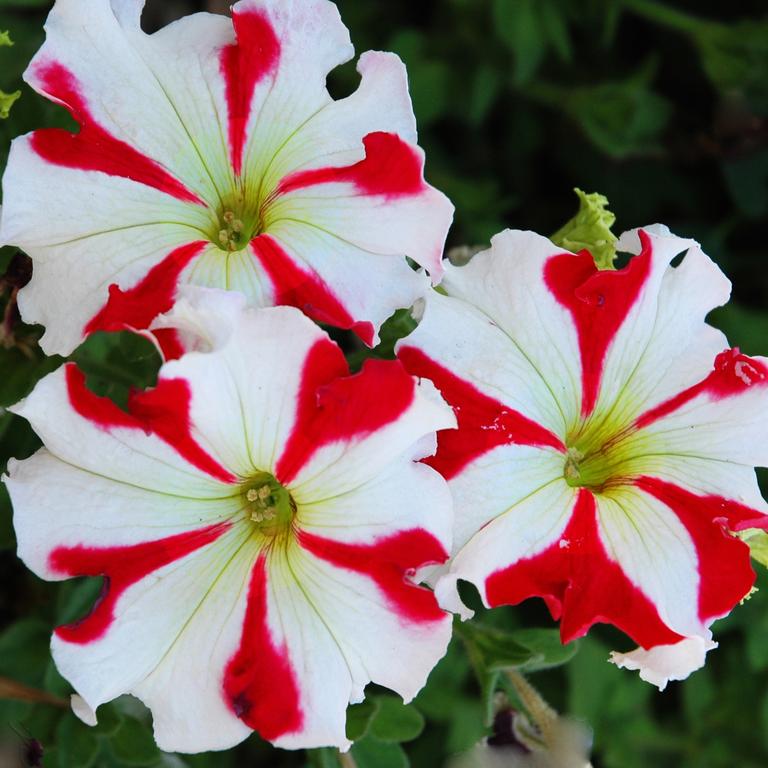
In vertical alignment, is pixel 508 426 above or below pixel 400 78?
below

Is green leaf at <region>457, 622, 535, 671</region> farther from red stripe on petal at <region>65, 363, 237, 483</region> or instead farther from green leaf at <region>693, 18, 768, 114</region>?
green leaf at <region>693, 18, 768, 114</region>

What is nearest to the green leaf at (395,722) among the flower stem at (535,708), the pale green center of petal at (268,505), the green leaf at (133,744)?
the flower stem at (535,708)

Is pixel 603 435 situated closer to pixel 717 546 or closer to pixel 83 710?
pixel 717 546

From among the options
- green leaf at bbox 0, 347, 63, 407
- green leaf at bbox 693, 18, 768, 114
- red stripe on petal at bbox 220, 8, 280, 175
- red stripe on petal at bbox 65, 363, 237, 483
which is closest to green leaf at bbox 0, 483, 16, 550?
green leaf at bbox 0, 347, 63, 407

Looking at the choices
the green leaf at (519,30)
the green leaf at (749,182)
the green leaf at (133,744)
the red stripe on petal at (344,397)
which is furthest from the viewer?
the green leaf at (749,182)

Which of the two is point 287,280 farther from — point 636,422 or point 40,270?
point 636,422

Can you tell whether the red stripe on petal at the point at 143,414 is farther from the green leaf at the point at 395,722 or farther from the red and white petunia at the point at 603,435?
the green leaf at the point at 395,722

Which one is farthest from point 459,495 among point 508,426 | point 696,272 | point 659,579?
point 696,272
